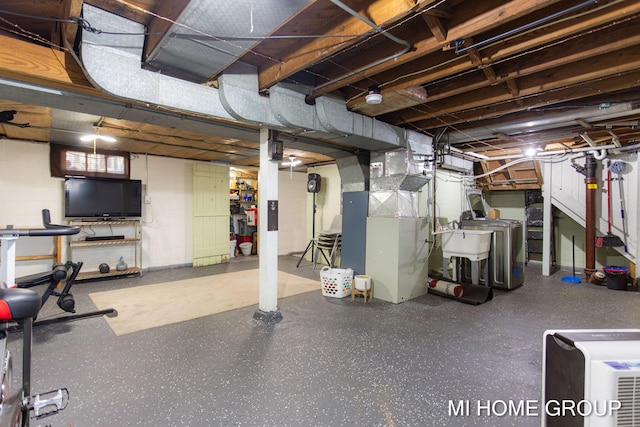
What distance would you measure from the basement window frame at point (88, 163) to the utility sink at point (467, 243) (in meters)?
5.39

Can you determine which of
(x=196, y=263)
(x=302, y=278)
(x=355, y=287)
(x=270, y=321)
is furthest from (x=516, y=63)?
(x=196, y=263)

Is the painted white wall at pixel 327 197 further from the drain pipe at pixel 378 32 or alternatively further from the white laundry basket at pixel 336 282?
the drain pipe at pixel 378 32

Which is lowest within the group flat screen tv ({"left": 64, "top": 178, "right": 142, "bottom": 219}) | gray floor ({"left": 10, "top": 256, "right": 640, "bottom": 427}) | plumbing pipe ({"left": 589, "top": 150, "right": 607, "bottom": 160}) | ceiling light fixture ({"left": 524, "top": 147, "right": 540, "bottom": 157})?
gray floor ({"left": 10, "top": 256, "right": 640, "bottom": 427})

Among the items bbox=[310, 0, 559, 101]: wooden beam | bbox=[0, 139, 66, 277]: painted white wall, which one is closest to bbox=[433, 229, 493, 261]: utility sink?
bbox=[310, 0, 559, 101]: wooden beam

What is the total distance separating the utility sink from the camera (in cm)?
407

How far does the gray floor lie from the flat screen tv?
5.58ft

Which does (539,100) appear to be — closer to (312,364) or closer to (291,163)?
(312,364)

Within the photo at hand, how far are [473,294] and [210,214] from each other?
503 centimetres

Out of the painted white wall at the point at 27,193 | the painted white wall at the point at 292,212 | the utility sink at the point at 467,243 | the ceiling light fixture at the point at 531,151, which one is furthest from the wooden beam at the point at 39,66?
the ceiling light fixture at the point at 531,151

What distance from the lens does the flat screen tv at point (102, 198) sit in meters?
4.70

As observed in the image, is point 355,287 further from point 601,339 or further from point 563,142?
point 563,142

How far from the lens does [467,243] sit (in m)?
4.12

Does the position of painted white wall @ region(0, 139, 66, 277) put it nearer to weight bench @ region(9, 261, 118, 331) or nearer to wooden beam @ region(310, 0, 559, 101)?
weight bench @ region(9, 261, 118, 331)

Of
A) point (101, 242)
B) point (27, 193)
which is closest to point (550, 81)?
point (101, 242)
